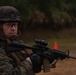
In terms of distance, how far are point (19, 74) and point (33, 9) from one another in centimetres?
3199

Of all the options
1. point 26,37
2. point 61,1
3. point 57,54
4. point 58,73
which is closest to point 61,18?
point 61,1

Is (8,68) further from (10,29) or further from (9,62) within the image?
(10,29)

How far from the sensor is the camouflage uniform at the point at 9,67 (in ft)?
14.0

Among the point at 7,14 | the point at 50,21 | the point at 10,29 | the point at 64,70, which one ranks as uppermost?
the point at 7,14

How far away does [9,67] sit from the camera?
427 cm

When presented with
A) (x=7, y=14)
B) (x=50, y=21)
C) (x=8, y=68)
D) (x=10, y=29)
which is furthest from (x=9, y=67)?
(x=50, y=21)

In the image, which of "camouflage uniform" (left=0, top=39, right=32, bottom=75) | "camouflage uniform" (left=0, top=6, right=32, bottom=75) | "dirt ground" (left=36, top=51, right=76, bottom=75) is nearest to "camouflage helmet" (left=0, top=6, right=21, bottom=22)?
"camouflage uniform" (left=0, top=6, right=32, bottom=75)

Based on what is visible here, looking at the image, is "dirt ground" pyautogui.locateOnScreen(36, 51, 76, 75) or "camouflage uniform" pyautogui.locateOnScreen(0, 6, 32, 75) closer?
"camouflage uniform" pyautogui.locateOnScreen(0, 6, 32, 75)

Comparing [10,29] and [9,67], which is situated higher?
[10,29]

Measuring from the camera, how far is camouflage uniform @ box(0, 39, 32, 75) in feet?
14.0

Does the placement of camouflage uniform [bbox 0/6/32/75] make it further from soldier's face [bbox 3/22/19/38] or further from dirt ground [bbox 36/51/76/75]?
dirt ground [bbox 36/51/76/75]

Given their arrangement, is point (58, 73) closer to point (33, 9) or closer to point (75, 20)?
point (33, 9)

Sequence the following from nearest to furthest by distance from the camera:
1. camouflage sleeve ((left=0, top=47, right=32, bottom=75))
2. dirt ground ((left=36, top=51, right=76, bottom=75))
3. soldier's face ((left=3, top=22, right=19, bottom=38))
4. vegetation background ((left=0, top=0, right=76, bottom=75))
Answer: camouflage sleeve ((left=0, top=47, right=32, bottom=75)) < soldier's face ((left=3, top=22, right=19, bottom=38)) < dirt ground ((left=36, top=51, right=76, bottom=75)) < vegetation background ((left=0, top=0, right=76, bottom=75))

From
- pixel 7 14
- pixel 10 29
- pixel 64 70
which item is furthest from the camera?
pixel 64 70
